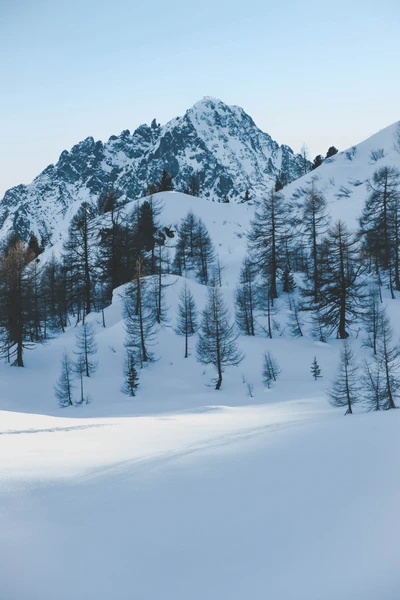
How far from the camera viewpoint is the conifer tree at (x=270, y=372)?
2411cm

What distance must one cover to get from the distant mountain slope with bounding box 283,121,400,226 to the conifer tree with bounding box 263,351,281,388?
41.3 m

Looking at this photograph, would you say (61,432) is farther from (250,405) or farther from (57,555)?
(250,405)

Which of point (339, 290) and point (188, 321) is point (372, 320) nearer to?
point (339, 290)

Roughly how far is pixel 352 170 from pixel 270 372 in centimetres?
6127

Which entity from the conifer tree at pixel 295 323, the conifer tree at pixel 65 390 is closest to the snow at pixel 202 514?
the conifer tree at pixel 65 390

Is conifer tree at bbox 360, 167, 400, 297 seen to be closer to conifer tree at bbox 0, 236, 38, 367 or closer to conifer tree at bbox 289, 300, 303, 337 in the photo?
conifer tree at bbox 289, 300, 303, 337

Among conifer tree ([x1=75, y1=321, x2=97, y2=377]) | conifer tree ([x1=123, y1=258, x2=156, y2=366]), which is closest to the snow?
conifer tree ([x1=75, y1=321, x2=97, y2=377])

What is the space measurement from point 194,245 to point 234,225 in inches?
764

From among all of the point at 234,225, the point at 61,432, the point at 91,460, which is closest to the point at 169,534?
the point at 91,460

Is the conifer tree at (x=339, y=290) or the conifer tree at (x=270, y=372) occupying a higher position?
the conifer tree at (x=339, y=290)

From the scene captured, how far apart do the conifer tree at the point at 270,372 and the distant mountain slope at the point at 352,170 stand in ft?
135

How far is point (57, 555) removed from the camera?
4.27 metres

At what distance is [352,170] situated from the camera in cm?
7038

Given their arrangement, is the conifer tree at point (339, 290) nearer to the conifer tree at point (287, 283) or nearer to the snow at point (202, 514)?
the conifer tree at point (287, 283)
